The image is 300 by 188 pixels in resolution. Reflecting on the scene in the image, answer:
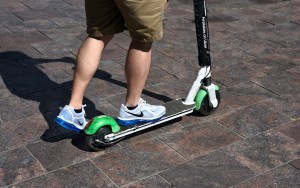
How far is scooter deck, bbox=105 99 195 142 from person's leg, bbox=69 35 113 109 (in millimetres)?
341

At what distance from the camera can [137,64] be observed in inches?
145

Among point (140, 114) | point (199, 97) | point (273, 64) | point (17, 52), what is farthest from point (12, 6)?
point (140, 114)

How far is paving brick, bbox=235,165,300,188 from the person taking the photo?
3451mm

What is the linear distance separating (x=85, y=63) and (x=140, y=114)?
57cm

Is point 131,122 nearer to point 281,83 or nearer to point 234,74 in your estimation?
point 234,74

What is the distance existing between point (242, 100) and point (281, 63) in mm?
1207

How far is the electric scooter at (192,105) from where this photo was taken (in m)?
3.65

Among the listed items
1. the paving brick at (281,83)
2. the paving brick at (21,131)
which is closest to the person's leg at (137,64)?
the paving brick at (21,131)

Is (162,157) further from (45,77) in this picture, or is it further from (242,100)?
(45,77)

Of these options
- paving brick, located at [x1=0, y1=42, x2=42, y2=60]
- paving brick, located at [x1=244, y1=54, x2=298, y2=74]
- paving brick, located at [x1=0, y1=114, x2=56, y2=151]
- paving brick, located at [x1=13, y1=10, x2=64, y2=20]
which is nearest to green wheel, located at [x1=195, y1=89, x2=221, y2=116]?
paving brick, located at [x1=0, y1=114, x2=56, y2=151]

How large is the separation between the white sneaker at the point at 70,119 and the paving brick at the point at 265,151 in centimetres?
106

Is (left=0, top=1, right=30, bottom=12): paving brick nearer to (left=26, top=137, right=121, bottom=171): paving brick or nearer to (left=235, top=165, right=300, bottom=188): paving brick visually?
(left=26, top=137, right=121, bottom=171): paving brick

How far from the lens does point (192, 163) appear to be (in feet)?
12.0

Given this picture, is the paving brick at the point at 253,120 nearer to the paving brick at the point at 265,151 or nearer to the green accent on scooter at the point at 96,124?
the paving brick at the point at 265,151
